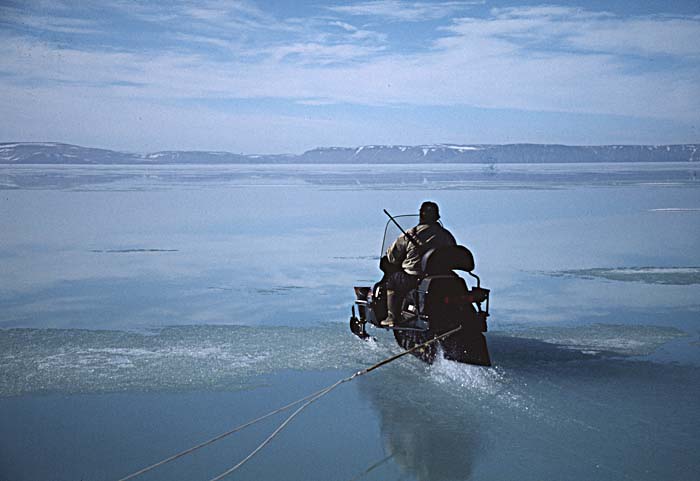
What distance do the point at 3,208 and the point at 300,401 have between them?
946 inches

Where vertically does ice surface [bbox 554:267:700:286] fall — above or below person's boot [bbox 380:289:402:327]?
below

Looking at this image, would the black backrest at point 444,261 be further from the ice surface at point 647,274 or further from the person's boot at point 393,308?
the ice surface at point 647,274

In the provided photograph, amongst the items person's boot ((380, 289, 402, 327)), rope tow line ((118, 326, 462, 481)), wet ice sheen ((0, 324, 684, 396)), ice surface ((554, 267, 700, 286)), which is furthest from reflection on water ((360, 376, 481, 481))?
ice surface ((554, 267, 700, 286))

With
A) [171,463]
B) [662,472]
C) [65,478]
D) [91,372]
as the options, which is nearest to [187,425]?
[171,463]

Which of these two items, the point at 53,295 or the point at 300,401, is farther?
the point at 53,295

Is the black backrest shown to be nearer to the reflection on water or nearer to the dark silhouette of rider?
the dark silhouette of rider

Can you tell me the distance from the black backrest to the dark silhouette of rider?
0.19 m

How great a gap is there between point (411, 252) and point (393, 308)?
2.19 feet

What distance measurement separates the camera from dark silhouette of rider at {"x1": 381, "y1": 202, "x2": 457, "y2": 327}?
8695mm

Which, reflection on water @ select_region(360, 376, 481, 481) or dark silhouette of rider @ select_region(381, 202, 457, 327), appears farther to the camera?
dark silhouette of rider @ select_region(381, 202, 457, 327)

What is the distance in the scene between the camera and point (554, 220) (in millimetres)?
24297

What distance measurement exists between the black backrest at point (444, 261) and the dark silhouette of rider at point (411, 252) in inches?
7.5

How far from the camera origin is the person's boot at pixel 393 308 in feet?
29.4

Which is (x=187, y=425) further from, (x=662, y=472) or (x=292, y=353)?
(x=662, y=472)
